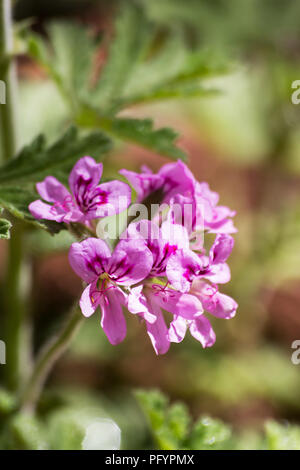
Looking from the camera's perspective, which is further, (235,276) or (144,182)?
(235,276)

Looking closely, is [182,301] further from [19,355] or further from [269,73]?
[269,73]

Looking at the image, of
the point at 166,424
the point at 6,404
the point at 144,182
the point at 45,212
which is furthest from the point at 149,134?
the point at 6,404

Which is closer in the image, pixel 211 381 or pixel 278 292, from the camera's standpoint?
pixel 211 381

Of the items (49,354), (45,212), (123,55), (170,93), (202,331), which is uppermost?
(123,55)

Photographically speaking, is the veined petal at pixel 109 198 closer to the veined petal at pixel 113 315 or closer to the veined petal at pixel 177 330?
the veined petal at pixel 113 315

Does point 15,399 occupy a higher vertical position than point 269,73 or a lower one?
lower

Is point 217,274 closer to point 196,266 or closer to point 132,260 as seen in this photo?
point 196,266

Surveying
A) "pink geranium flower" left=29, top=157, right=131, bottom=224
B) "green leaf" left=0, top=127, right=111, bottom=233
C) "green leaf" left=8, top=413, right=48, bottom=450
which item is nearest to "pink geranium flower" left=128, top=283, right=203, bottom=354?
"pink geranium flower" left=29, top=157, right=131, bottom=224
